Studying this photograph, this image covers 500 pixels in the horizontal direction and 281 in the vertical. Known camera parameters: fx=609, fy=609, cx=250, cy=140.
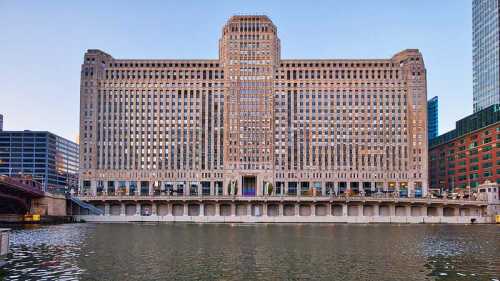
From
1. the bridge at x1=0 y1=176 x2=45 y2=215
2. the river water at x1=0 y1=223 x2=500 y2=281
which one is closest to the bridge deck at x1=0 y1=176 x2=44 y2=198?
the bridge at x1=0 y1=176 x2=45 y2=215

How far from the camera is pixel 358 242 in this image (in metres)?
104

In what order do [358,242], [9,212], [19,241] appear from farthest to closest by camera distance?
[9,212], [358,242], [19,241]

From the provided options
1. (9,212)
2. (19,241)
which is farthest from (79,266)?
(9,212)

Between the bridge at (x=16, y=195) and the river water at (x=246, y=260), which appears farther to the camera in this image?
the bridge at (x=16, y=195)

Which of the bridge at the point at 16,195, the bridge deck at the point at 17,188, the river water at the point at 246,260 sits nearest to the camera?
the river water at the point at 246,260

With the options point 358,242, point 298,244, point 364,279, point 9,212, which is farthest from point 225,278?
point 9,212

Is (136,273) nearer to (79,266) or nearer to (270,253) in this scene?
(79,266)

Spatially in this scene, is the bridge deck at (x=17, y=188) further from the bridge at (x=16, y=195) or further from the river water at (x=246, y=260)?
the river water at (x=246, y=260)

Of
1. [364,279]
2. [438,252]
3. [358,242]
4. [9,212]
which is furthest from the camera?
[9,212]

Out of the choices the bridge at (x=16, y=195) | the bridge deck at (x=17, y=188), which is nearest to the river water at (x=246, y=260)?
the bridge deck at (x=17, y=188)

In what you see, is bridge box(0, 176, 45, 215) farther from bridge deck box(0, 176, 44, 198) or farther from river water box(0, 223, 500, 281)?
river water box(0, 223, 500, 281)

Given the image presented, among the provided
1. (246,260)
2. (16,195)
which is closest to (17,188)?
(16,195)

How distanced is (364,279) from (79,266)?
30941 millimetres

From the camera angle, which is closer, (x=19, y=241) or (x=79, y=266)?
(x=79, y=266)
